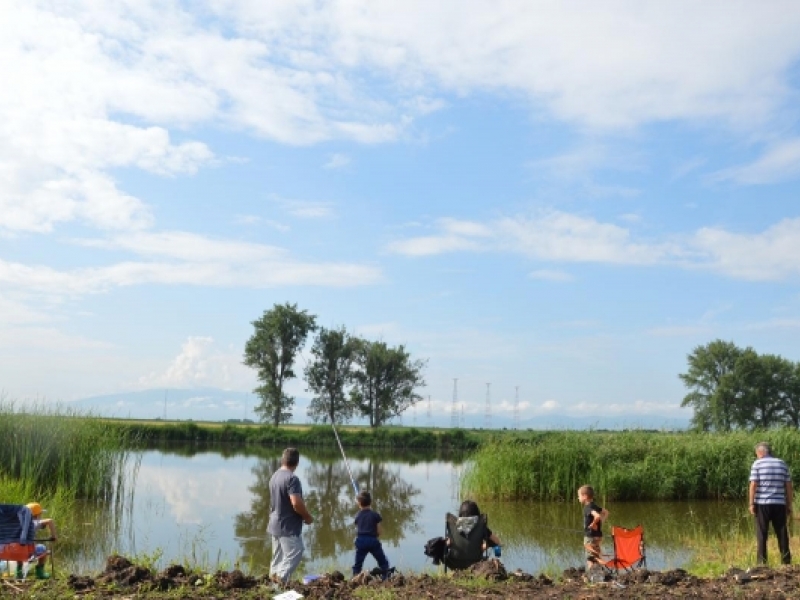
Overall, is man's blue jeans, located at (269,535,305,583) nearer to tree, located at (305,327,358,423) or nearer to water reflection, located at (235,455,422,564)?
water reflection, located at (235,455,422,564)

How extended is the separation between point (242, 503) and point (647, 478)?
1108cm

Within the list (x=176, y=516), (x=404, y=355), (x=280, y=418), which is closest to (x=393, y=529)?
(x=176, y=516)

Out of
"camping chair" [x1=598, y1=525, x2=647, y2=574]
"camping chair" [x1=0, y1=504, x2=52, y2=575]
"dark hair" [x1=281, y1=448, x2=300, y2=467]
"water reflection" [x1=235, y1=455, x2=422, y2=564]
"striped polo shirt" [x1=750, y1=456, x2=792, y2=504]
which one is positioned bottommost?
"water reflection" [x1=235, y1=455, x2=422, y2=564]

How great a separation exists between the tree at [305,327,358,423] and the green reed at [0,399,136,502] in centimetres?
4550

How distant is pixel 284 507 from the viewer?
769 centimetres

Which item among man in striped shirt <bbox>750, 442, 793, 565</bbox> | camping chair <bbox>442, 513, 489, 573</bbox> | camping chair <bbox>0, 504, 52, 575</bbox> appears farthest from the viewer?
man in striped shirt <bbox>750, 442, 793, 565</bbox>

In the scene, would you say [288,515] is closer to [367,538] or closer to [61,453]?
[367,538]

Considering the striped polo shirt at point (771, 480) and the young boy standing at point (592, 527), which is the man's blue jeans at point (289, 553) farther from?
the striped polo shirt at point (771, 480)

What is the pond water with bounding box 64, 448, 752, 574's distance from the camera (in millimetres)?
12070

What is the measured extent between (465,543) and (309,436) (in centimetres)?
4312

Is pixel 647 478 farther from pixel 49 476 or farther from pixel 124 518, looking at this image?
pixel 49 476

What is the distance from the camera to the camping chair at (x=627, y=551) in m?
8.91

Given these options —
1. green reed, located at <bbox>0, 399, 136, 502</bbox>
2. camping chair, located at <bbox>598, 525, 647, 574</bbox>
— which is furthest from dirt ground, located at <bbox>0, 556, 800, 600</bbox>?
green reed, located at <bbox>0, 399, 136, 502</bbox>

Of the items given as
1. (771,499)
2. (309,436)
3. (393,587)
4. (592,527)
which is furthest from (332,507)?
(309,436)
